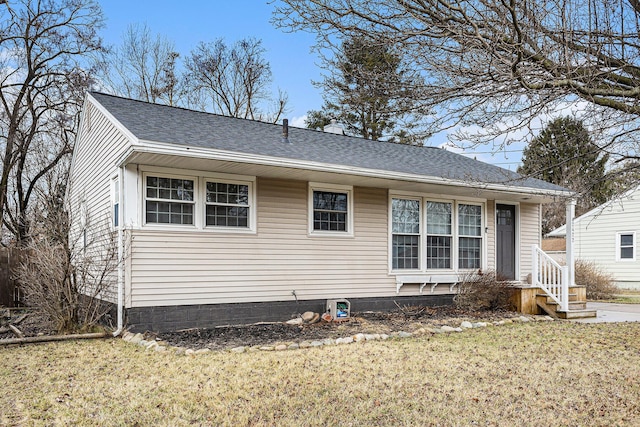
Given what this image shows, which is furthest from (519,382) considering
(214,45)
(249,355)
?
(214,45)

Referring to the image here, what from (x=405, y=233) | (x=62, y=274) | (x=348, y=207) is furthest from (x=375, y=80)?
(x=405, y=233)

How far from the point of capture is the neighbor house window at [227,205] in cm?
870

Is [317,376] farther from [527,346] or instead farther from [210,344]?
[527,346]

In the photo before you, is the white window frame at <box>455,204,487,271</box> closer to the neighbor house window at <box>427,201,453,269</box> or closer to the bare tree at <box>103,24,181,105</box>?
the neighbor house window at <box>427,201,453,269</box>

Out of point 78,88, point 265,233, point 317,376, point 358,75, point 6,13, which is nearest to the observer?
point 358,75

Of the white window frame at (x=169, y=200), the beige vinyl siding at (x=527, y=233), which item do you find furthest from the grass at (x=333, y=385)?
the beige vinyl siding at (x=527, y=233)

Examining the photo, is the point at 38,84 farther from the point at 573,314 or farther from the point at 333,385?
the point at 573,314

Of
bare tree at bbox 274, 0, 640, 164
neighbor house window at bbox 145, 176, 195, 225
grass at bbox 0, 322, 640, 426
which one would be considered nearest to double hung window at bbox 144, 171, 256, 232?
neighbor house window at bbox 145, 176, 195, 225

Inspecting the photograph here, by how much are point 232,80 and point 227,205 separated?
1589 cm

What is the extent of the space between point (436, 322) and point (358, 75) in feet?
18.3

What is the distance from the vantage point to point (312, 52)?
17.5 feet

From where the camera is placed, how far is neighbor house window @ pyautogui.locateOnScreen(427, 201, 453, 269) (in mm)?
11344

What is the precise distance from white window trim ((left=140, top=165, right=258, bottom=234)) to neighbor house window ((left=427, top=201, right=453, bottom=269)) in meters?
4.26

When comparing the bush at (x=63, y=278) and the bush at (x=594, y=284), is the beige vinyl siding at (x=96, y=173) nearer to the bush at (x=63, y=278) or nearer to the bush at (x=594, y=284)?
the bush at (x=63, y=278)
